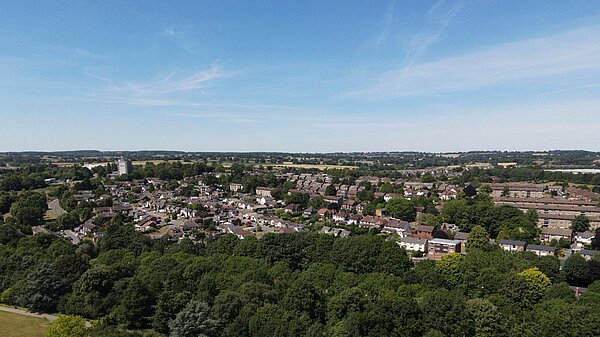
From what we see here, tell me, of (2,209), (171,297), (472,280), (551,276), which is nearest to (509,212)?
(551,276)

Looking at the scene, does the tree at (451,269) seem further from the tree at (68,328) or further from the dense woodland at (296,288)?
the tree at (68,328)

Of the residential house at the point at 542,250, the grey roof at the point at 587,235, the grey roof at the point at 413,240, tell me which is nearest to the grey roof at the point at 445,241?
the grey roof at the point at 413,240

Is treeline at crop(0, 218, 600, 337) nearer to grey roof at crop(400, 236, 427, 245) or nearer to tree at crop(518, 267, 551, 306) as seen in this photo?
tree at crop(518, 267, 551, 306)

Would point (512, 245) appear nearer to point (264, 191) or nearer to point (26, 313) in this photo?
point (26, 313)

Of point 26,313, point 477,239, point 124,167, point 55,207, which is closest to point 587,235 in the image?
point 477,239

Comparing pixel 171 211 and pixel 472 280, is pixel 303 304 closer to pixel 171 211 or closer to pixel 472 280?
pixel 472 280

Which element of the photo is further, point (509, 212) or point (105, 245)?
point (509, 212)

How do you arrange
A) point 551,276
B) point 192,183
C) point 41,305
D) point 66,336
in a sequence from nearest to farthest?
1. point 66,336
2. point 41,305
3. point 551,276
4. point 192,183
